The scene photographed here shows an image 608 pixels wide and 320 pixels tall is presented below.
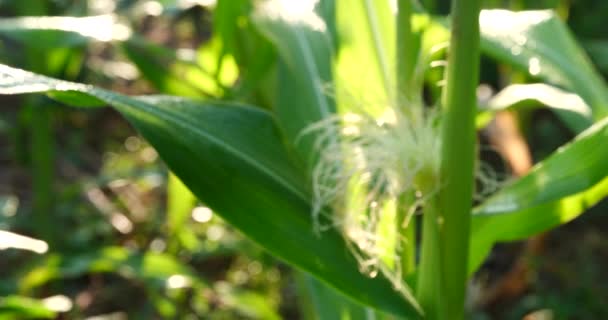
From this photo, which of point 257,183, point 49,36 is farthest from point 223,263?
point 257,183

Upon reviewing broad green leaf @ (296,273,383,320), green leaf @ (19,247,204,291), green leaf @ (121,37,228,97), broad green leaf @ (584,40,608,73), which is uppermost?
green leaf @ (121,37,228,97)

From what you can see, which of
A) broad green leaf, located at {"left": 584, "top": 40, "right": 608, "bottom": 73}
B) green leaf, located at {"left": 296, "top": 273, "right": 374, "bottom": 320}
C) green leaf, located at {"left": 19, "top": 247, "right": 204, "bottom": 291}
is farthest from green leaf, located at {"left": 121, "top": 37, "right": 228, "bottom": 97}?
broad green leaf, located at {"left": 584, "top": 40, "right": 608, "bottom": 73}

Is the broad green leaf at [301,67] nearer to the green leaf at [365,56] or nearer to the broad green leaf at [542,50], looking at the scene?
the green leaf at [365,56]

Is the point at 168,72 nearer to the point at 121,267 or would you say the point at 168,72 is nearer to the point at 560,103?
the point at 121,267

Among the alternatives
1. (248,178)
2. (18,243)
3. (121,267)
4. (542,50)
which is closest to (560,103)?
(542,50)

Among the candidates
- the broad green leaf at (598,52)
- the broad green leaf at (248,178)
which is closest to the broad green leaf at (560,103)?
the broad green leaf at (248,178)

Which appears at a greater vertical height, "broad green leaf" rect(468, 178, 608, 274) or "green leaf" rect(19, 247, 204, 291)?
"green leaf" rect(19, 247, 204, 291)

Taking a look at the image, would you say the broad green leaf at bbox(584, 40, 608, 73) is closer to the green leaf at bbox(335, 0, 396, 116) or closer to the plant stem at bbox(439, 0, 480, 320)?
the green leaf at bbox(335, 0, 396, 116)
